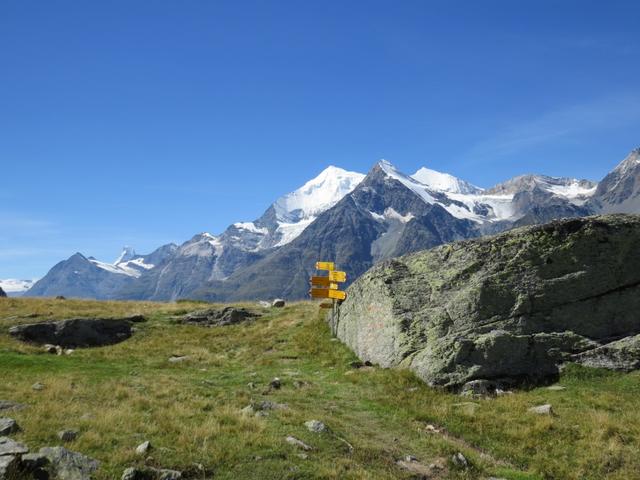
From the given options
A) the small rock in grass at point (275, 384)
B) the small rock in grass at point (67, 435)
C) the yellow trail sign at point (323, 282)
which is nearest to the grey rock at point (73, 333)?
the yellow trail sign at point (323, 282)

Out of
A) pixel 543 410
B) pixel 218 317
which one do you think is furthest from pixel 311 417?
pixel 218 317

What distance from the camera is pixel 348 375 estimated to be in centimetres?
2572

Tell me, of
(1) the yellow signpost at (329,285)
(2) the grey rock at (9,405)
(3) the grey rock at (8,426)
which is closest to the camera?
(3) the grey rock at (8,426)

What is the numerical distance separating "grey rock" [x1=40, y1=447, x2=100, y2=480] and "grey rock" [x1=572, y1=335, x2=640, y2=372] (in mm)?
20518

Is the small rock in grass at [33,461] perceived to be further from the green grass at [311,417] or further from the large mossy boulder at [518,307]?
the large mossy boulder at [518,307]

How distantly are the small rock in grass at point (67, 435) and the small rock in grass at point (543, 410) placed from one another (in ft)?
50.1

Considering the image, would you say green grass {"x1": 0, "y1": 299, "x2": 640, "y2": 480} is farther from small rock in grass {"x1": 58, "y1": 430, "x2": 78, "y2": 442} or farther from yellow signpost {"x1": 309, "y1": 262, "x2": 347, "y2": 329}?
yellow signpost {"x1": 309, "y1": 262, "x2": 347, "y2": 329}

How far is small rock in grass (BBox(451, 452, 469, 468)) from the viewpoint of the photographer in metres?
14.5

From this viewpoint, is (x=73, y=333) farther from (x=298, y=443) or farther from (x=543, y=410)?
(x=543, y=410)

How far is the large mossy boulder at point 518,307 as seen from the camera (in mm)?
22906

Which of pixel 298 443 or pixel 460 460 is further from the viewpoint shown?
pixel 298 443

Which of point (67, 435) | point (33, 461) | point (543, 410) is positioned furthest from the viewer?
point (543, 410)

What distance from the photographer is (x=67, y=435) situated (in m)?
13.7

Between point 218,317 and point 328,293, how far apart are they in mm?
12559
